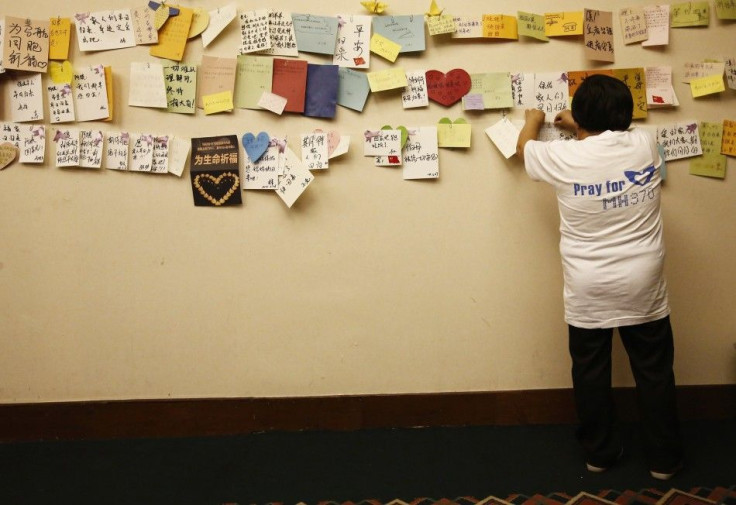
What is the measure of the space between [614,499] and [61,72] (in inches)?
84.3

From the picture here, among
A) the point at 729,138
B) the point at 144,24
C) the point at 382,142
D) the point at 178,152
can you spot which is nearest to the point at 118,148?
the point at 178,152

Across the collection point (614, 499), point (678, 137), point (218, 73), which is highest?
point (218, 73)

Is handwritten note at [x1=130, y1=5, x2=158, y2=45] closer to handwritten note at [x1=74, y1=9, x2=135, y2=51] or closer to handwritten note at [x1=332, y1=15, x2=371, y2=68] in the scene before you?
handwritten note at [x1=74, y1=9, x2=135, y2=51]

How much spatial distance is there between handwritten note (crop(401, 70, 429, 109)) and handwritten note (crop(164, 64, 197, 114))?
0.70 meters

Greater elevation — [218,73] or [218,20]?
[218,20]

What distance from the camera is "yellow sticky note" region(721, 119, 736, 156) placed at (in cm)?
192

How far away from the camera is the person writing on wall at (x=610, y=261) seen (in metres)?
1.53

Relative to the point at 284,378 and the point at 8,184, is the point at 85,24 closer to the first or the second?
the point at 8,184

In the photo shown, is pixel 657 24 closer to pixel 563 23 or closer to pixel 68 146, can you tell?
pixel 563 23

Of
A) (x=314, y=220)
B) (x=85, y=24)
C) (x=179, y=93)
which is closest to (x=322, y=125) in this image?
(x=314, y=220)

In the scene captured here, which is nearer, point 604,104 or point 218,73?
point 604,104

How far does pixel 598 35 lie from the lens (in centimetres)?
188

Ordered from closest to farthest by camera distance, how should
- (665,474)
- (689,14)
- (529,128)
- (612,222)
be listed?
(612,222), (665,474), (529,128), (689,14)

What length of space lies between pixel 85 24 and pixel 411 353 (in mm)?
1550
